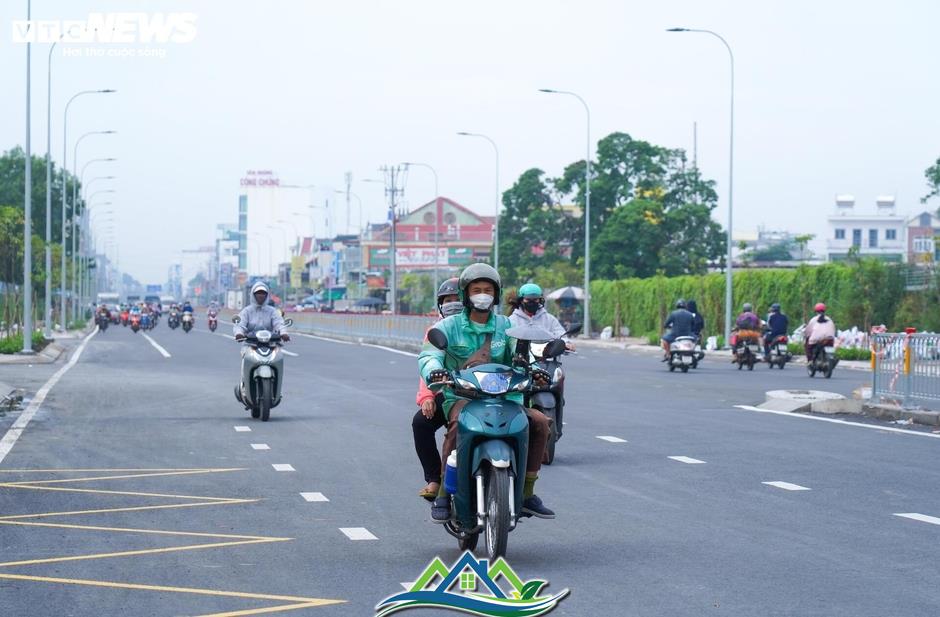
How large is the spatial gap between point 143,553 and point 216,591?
1.31 meters

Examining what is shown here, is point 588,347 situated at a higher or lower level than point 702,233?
lower

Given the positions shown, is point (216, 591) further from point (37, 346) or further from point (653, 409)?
point (37, 346)

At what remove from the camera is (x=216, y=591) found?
7508mm

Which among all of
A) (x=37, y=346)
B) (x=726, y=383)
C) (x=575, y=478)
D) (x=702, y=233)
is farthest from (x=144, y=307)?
(x=575, y=478)

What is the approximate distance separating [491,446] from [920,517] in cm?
375

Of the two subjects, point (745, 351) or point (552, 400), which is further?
point (745, 351)

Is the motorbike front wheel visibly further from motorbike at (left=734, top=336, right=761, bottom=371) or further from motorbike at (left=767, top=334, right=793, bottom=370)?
motorbike at (left=767, top=334, right=793, bottom=370)

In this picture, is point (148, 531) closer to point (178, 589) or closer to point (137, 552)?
point (137, 552)

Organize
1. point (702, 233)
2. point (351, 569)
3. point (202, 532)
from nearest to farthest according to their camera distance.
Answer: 1. point (351, 569)
2. point (202, 532)
3. point (702, 233)

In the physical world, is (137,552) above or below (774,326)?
below

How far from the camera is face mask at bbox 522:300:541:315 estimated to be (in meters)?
13.2

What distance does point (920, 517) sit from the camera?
10.3 meters

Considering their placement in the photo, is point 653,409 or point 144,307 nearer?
point 653,409

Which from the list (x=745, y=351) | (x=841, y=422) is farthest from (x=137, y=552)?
(x=745, y=351)
